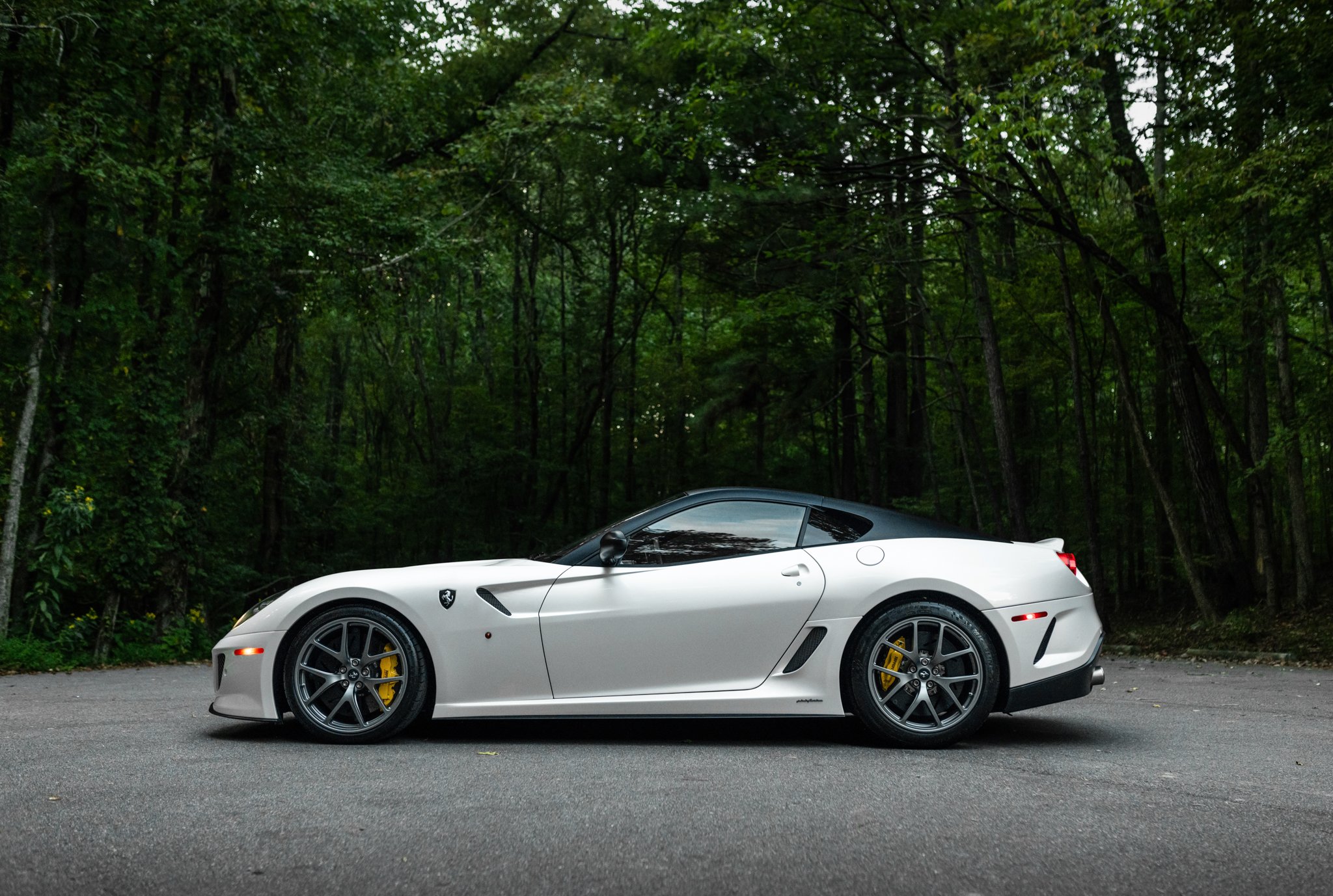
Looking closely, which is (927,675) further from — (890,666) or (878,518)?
(878,518)

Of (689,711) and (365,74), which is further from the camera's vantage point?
(365,74)

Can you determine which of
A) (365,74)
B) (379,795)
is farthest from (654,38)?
(379,795)

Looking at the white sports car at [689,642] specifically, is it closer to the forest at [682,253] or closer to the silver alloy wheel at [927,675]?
the silver alloy wheel at [927,675]

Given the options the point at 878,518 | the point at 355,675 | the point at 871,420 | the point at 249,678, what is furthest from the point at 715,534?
the point at 871,420

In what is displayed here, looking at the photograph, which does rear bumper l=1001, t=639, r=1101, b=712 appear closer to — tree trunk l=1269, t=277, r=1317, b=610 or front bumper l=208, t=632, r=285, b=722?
front bumper l=208, t=632, r=285, b=722

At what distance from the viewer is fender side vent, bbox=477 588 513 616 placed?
5289 millimetres

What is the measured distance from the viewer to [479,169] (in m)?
19.4

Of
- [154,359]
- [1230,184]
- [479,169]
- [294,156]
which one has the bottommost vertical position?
[154,359]

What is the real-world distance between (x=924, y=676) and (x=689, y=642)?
112 centimetres

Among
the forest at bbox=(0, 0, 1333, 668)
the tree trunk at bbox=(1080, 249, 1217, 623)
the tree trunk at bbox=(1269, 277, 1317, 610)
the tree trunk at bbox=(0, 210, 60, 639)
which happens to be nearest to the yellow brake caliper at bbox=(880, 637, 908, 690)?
the forest at bbox=(0, 0, 1333, 668)

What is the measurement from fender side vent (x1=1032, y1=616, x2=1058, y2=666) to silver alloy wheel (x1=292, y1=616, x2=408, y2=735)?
3.01 meters

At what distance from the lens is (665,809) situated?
12.6ft

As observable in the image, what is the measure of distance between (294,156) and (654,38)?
5.69 m

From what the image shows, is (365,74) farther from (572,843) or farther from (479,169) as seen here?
(572,843)
